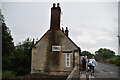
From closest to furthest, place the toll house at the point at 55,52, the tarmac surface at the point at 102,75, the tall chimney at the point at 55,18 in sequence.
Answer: the tarmac surface at the point at 102,75 < the toll house at the point at 55,52 < the tall chimney at the point at 55,18

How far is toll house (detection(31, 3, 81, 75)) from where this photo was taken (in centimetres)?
2522

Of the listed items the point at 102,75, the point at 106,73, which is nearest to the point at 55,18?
the point at 106,73

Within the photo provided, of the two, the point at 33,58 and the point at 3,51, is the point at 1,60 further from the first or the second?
the point at 33,58

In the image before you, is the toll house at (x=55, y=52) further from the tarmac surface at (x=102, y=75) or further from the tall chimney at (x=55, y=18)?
the tarmac surface at (x=102, y=75)

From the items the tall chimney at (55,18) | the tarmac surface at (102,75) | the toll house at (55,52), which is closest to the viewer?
the tarmac surface at (102,75)

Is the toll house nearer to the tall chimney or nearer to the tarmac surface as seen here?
the tall chimney

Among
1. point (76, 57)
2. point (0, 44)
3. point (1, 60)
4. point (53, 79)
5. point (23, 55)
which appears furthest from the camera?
point (0, 44)

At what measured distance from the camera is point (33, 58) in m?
26.4

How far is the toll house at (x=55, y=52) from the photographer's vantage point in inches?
993

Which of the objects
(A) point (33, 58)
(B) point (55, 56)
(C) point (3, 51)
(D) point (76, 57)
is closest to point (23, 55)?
(A) point (33, 58)

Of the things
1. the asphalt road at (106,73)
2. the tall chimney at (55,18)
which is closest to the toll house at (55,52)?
the tall chimney at (55,18)

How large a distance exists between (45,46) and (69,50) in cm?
341

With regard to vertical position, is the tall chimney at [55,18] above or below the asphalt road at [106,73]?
above

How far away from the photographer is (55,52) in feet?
84.6
